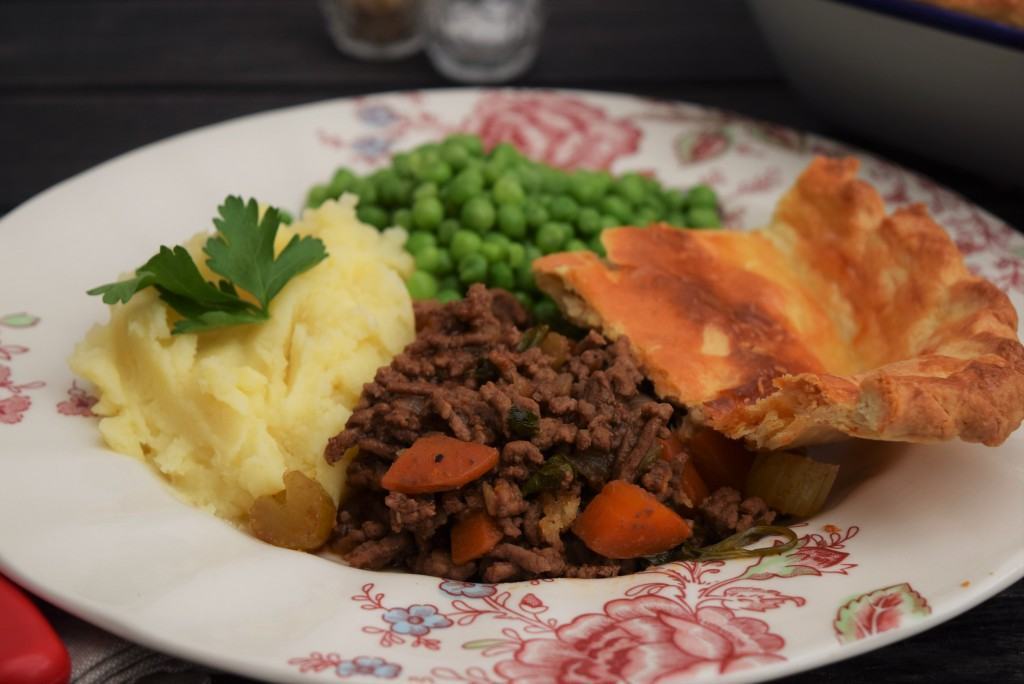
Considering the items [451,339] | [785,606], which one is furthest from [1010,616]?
[451,339]

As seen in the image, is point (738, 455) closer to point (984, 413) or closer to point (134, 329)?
point (984, 413)

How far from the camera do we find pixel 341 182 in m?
6.17

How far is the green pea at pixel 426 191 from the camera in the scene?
19.5 feet

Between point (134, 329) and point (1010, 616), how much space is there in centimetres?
364

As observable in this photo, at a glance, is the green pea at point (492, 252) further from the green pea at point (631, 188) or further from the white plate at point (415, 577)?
the white plate at point (415, 577)

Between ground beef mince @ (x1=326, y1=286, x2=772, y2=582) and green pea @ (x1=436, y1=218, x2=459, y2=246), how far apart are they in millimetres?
1294

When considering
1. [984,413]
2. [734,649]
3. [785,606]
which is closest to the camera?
[734,649]

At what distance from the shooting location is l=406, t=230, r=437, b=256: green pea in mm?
5793

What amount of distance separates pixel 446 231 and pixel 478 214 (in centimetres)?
23

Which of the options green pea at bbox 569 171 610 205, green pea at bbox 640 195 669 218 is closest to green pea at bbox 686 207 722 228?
green pea at bbox 640 195 669 218

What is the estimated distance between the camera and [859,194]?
5.48 metres

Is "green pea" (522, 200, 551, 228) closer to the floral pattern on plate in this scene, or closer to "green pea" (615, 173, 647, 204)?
"green pea" (615, 173, 647, 204)

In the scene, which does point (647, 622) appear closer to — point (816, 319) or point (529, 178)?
point (816, 319)

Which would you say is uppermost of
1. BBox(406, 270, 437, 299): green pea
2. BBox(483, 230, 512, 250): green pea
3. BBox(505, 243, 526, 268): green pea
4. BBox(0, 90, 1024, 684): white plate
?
BBox(483, 230, 512, 250): green pea
